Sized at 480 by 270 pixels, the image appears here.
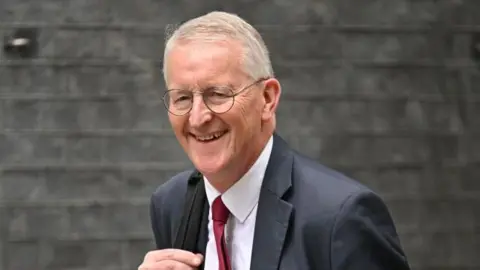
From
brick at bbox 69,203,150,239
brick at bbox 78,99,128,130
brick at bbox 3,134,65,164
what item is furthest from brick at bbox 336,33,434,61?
brick at bbox 3,134,65,164

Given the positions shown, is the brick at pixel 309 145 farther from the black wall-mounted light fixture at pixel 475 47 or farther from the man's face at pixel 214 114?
the man's face at pixel 214 114

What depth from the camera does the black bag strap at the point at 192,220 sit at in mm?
1309

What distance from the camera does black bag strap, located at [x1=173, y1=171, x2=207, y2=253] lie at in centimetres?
131

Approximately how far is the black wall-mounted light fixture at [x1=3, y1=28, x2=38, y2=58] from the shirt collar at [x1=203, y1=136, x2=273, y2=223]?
1440 millimetres

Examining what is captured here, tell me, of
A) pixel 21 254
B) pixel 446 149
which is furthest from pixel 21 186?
pixel 446 149

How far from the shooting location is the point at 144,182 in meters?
2.48

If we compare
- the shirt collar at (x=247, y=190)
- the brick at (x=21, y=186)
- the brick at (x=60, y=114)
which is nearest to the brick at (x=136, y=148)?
the brick at (x=60, y=114)

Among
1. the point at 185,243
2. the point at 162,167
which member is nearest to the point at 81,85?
the point at 162,167

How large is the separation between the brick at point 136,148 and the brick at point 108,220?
0.17 metres

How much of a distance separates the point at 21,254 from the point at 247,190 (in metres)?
1.49

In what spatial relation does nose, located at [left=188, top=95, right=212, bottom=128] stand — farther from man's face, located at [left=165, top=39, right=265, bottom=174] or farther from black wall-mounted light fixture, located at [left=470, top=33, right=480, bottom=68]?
black wall-mounted light fixture, located at [left=470, top=33, right=480, bottom=68]

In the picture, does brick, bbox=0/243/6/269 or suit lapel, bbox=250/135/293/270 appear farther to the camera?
brick, bbox=0/243/6/269

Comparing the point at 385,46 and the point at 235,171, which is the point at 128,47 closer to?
the point at 385,46

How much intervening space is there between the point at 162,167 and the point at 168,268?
127cm
